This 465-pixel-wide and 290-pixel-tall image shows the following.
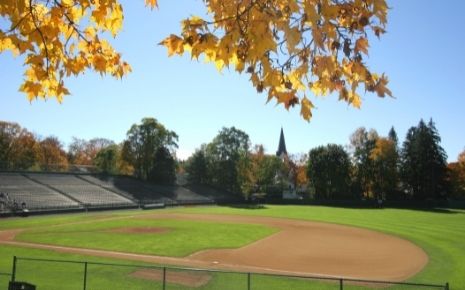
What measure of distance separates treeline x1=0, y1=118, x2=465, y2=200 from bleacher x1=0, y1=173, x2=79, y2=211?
77.6 ft

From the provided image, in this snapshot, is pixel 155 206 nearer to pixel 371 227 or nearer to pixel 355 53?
pixel 371 227

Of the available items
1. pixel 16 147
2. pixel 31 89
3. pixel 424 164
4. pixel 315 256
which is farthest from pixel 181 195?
pixel 31 89

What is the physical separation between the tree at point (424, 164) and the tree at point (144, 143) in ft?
152

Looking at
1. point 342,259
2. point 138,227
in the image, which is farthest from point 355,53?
point 138,227

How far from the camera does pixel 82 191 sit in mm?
53125

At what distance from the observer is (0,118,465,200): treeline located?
7675 centimetres

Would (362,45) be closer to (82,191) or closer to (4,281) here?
(4,281)

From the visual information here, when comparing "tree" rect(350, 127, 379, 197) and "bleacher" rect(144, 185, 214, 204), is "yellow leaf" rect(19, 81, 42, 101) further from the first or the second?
"tree" rect(350, 127, 379, 197)

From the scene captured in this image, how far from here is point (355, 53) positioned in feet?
14.7

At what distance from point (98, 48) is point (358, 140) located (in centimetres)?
8058

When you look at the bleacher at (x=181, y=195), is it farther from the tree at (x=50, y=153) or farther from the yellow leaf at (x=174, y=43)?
the yellow leaf at (x=174, y=43)

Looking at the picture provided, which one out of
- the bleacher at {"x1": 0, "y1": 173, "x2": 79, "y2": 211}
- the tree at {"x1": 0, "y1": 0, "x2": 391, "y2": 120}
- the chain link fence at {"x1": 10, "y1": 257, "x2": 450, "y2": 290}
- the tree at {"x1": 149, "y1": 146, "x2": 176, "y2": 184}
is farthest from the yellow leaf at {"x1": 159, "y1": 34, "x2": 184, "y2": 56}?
the tree at {"x1": 149, "y1": 146, "x2": 176, "y2": 184}

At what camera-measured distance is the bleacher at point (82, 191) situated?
49.7 metres

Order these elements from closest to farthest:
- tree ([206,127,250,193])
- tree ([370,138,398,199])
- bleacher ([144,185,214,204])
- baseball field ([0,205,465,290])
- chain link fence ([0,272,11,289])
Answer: chain link fence ([0,272,11,289]) → baseball field ([0,205,465,290]) → bleacher ([144,185,214,204]) → tree ([370,138,398,199]) → tree ([206,127,250,193])
